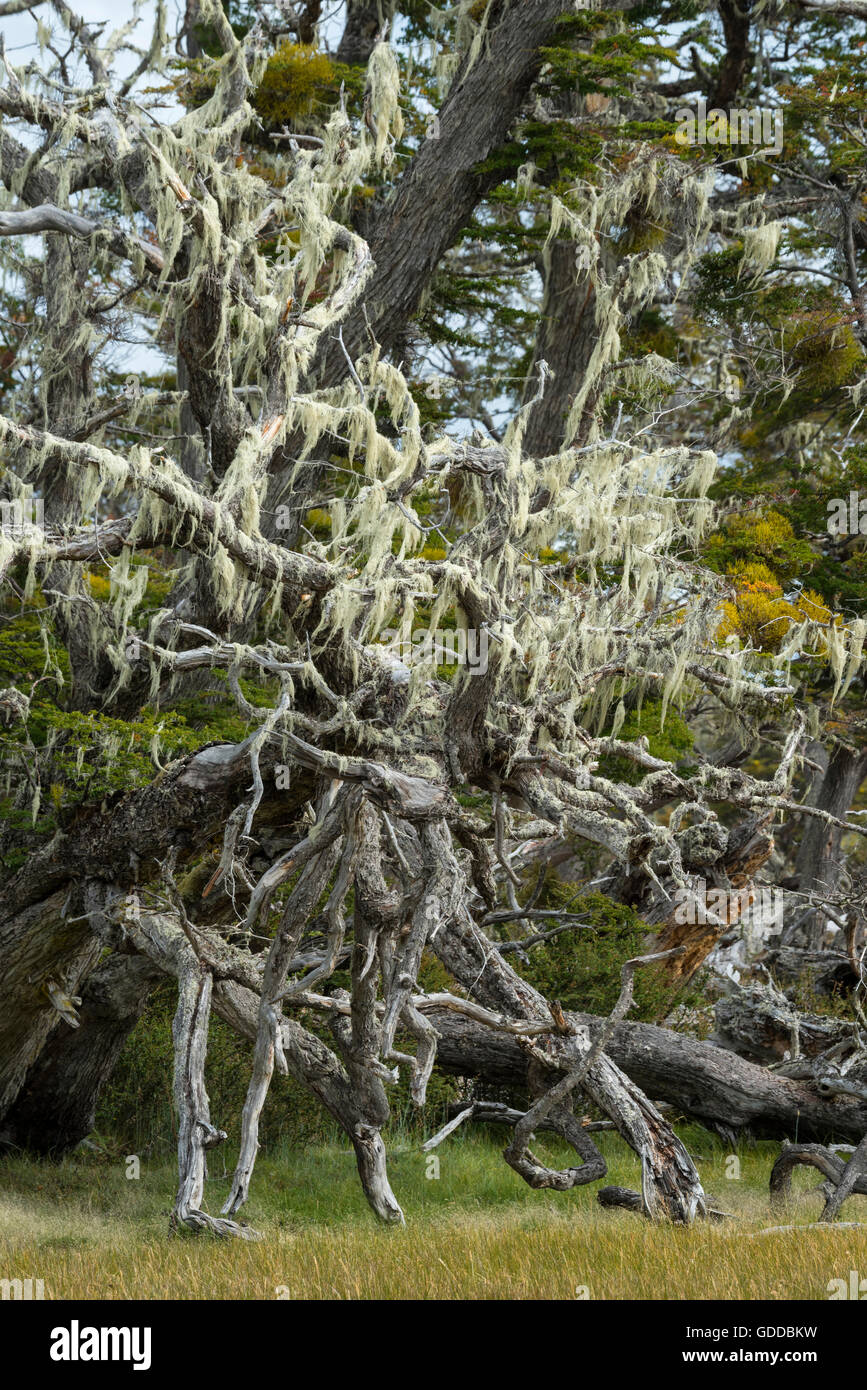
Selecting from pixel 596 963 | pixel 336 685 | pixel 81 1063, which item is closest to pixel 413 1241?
pixel 336 685

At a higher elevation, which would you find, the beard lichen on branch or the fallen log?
the beard lichen on branch

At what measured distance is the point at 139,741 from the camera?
785 cm

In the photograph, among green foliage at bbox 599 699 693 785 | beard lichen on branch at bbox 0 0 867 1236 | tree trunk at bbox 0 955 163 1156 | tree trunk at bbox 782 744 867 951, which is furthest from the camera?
tree trunk at bbox 782 744 867 951

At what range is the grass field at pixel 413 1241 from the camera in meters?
5.39

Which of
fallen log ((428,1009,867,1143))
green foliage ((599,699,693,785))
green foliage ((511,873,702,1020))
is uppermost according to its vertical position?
green foliage ((599,699,693,785))

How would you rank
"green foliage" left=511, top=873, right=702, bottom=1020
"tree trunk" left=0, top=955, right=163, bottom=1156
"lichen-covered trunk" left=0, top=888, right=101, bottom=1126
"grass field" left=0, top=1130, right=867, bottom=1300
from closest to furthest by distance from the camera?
"grass field" left=0, top=1130, right=867, bottom=1300, "lichen-covered trunk" left=0, top=888, right=101, bottom=1126, "tree trunk" left=0, top=955, right=163, bottom=1156, "green foliage" left=511, top=873, right=702, bottom=1020

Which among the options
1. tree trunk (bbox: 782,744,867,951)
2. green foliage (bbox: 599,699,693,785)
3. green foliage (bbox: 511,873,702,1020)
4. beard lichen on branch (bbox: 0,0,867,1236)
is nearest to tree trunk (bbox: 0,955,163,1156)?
beard lichen on branch (bbox: 0,0,867,1236)

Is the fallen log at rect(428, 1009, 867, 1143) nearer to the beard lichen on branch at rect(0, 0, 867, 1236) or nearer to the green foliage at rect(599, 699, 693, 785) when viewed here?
the beard lichen on branch at rect(0, 0, 867, 1236)

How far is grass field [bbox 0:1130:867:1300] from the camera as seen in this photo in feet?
17.7

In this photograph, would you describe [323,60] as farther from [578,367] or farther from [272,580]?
[272,580]

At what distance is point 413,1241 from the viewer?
644cm

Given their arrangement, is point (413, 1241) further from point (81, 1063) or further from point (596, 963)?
point (596, 963)

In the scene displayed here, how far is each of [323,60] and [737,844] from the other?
805cm

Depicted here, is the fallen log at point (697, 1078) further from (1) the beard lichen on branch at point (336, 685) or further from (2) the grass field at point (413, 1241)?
(1) the beard lichen on branch at point (336, 685)
